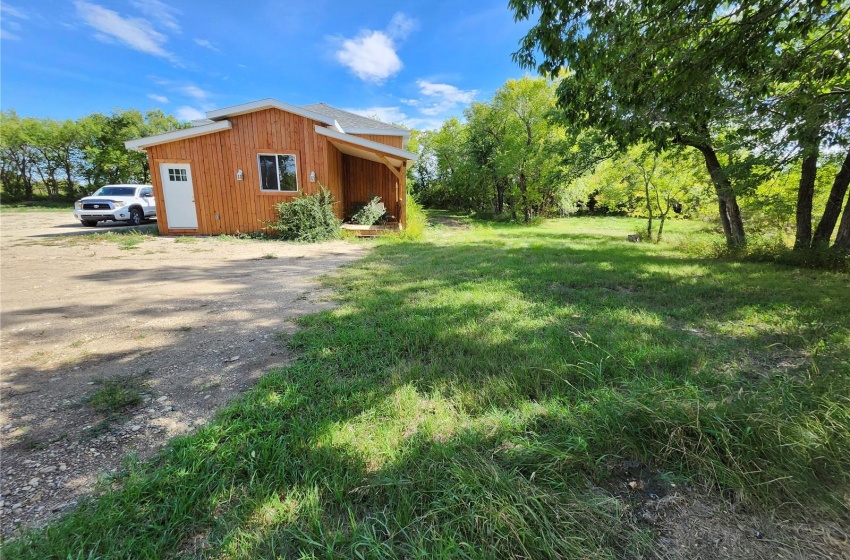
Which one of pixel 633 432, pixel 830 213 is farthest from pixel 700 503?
pixel 830 213

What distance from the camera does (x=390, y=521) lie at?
1.42 m

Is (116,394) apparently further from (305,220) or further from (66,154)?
(66,154)

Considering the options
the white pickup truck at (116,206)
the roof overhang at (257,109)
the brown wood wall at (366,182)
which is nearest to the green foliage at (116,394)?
the roof overhang at (257,109)

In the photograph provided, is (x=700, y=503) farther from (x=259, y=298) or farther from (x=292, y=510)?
(x=259, y=298)

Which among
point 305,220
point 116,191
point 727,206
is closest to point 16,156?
point 116,191

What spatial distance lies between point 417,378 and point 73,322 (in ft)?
13.2

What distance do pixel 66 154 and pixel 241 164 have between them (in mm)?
30402

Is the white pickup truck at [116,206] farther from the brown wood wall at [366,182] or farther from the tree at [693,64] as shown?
the tree at [693,64]

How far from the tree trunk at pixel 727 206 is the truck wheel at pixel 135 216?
64.7ft

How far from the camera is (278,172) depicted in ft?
37.4

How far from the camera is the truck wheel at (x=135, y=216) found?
14.1 m

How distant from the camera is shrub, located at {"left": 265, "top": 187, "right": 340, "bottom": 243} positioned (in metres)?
10.7

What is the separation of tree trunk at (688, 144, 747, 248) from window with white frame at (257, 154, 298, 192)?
37.9ft

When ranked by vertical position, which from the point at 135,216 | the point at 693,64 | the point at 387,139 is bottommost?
the point at 135,216
